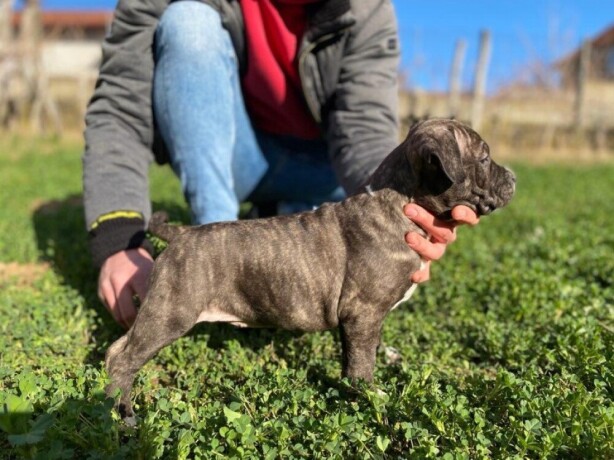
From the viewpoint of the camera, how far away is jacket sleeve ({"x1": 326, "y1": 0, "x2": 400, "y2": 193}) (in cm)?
426

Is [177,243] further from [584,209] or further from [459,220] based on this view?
[584,209]

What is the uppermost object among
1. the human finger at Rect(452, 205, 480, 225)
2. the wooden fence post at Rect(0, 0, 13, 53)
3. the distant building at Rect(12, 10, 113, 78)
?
the human finger at Rect(452, 205, 480, 225)

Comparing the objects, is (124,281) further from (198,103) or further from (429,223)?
(429,223)

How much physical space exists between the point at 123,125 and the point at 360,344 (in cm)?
231

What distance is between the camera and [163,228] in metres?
3.16

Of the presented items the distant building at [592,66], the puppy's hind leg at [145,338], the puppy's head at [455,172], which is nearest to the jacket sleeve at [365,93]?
the puppy's head at [455,172]

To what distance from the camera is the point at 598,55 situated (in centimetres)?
2130

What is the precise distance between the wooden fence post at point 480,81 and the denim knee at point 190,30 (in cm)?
1425

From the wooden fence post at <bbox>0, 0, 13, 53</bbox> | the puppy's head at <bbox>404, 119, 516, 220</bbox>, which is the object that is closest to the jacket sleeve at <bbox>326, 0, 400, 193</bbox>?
the puppy's head at <bbox>404, 119, 516, 220</bbox>

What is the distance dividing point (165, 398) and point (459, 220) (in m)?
1.68

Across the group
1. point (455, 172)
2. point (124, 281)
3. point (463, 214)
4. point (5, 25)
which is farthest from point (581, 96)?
point (124, 281)

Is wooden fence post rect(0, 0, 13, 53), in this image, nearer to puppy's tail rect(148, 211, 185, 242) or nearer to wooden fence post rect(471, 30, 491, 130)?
wooden fence post rect(471, 30, 491, 130)

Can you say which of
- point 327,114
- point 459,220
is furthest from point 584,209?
point 459,220

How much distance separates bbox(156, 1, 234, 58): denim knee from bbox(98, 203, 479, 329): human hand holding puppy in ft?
4.58
